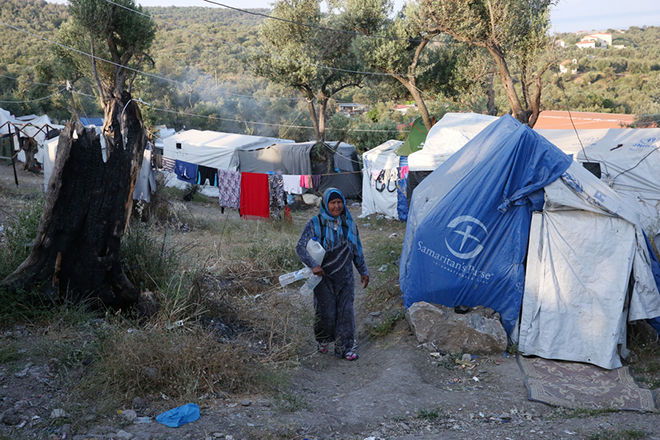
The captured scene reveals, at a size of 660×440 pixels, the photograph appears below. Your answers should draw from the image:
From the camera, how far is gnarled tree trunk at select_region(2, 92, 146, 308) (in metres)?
3.81

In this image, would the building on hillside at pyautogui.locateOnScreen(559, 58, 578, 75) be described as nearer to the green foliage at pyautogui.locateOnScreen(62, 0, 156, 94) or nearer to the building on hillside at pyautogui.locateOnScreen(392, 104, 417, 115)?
the building on hillside at pyautogui.locateOnScreen(392, 104, 417, 115)

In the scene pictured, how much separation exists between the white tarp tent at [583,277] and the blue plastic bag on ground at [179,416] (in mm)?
2865

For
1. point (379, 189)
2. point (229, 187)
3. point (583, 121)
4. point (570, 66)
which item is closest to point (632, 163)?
point (379, 189)

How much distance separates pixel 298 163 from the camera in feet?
50.9

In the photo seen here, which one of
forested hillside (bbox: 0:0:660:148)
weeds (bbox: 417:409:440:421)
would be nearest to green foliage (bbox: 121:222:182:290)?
weeds (bbox: 417:409:440:421)

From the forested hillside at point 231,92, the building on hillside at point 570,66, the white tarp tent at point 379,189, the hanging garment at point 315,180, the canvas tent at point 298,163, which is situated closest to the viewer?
the white tarp tent at point 379,189

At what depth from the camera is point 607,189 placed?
4.39 metres

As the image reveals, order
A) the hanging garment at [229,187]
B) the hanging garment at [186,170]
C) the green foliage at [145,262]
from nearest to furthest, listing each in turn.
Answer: the green foliage at [145,262]
the hanging garment at [229,187]
the hanging garment at [186,170]

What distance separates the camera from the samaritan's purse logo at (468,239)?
14.1ft

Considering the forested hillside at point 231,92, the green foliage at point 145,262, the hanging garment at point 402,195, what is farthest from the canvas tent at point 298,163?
the green foliage at point 145,262

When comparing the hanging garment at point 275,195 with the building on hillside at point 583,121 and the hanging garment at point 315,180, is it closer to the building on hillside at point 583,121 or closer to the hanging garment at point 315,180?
the hanging garment at point 315,180

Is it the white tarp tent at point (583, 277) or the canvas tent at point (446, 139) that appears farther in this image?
the canvas tent at point (446, 139)

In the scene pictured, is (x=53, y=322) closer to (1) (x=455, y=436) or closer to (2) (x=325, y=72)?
(1) (x=455, y=436)

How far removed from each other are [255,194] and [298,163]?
420 centimetres
